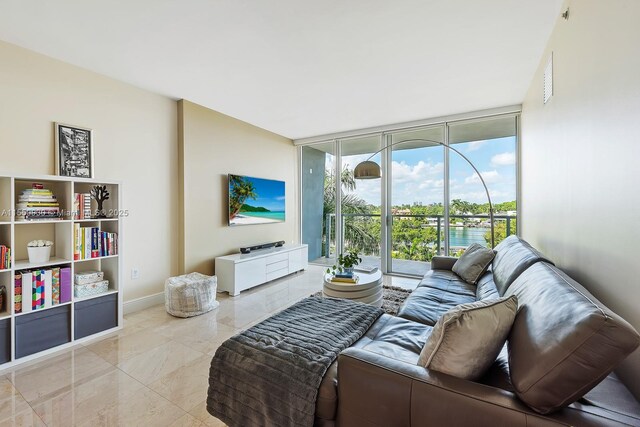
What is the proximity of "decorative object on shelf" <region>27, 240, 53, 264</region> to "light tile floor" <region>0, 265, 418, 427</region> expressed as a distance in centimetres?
78

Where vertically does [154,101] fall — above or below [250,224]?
above

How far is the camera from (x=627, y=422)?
794 mm

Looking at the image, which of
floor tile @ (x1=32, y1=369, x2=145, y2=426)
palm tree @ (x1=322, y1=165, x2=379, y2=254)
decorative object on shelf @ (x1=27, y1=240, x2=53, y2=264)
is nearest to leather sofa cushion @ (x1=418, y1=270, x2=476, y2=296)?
palm tree @ (x1=322, y1=165, x2=379, y2=254)

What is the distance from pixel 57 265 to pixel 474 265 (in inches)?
151

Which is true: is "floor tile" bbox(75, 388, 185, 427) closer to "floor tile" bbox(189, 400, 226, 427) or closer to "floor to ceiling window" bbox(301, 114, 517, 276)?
"floor tile" bbox(189, 400, 226, 427)

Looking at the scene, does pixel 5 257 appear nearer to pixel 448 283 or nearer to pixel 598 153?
pixel 448 283

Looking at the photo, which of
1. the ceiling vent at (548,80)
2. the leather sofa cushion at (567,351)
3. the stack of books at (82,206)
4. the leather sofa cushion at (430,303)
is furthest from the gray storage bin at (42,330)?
the ceiling vent at (548,80)

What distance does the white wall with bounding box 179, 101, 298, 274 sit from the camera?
3684mm

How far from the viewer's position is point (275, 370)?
135cm

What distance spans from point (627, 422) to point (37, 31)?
3913 mm

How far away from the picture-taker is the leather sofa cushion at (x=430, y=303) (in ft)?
A: 6.40

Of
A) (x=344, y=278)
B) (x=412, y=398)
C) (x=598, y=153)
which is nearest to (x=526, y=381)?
(x=412, y=398)

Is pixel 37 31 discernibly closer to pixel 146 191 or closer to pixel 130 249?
pixel 146 191

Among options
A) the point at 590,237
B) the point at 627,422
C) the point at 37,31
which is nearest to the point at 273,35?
the point at 37,31
